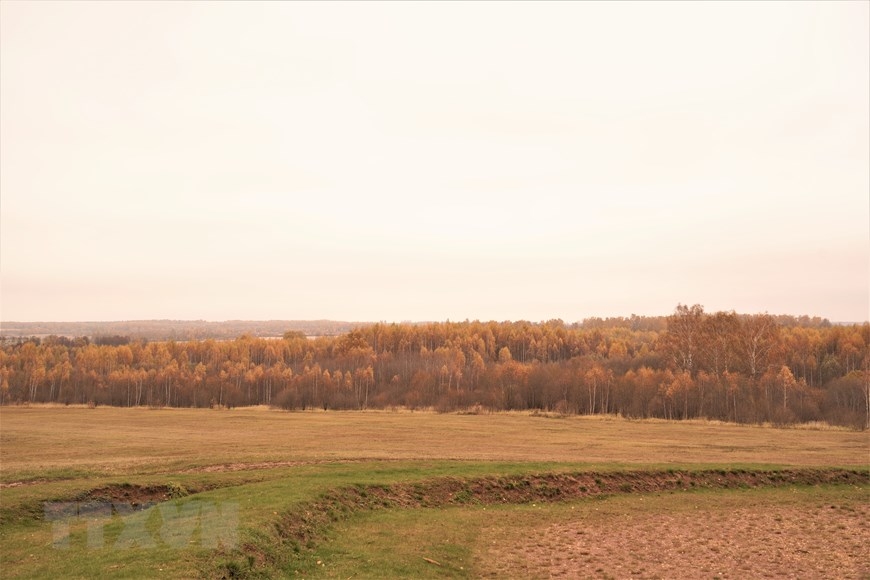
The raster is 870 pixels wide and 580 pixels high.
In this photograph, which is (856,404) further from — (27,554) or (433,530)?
(27,554)

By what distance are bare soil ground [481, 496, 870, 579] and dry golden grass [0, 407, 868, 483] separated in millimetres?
11868

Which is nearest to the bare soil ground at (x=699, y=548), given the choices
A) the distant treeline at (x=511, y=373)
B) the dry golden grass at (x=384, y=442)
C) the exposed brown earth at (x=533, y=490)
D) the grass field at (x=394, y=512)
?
the grass field at (x=394, y=512)

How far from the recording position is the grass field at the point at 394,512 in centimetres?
1870

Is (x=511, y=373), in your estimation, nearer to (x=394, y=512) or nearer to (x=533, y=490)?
(x=533, y=490)

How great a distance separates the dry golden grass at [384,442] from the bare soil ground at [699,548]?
38.9 ft

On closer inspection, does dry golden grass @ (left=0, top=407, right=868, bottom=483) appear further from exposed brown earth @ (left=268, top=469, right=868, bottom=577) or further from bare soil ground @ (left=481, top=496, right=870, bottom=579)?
bare soil ground @ (left=481, top=496, right=870, bottom=579)

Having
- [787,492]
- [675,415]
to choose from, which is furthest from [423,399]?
[787,492]

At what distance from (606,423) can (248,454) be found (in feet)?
158

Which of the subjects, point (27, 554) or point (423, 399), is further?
point (423, 399)

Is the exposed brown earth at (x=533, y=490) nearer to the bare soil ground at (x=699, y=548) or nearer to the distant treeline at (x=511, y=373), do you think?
the bare soil ground at (x=699, y=548)

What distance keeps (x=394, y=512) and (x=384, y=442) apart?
23.4m

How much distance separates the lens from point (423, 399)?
365 feet

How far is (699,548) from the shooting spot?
2152 cm

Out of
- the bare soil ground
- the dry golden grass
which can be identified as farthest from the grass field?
the dry golden grass
